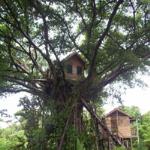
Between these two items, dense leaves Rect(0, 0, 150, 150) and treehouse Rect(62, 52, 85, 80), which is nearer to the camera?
dense leaves Rect(0, 0, 150, 150)

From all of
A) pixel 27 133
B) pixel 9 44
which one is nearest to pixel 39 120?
pixel 27 133

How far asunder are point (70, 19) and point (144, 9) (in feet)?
7.69

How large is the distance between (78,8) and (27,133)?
14.8 feet

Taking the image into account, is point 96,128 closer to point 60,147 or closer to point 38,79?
point 60,147

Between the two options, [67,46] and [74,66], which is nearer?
[67,46]

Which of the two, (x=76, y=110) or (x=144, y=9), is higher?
(x=144, y=9)

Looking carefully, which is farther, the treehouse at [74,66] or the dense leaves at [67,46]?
the treehouse at [74,66]

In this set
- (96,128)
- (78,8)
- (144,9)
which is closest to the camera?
(78,8)

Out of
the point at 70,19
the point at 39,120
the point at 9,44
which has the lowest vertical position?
the point at 39,120

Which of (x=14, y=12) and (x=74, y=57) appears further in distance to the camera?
(x=74, y=57)

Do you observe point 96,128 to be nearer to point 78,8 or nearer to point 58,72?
point 58,72

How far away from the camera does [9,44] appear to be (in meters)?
11.0

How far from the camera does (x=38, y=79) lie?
12.2 meters

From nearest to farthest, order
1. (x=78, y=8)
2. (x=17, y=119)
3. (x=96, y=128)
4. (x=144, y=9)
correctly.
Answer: (x=78, y=8) < (x=144, y=9) < (x=96, y=128) < (x=17, y=119)
